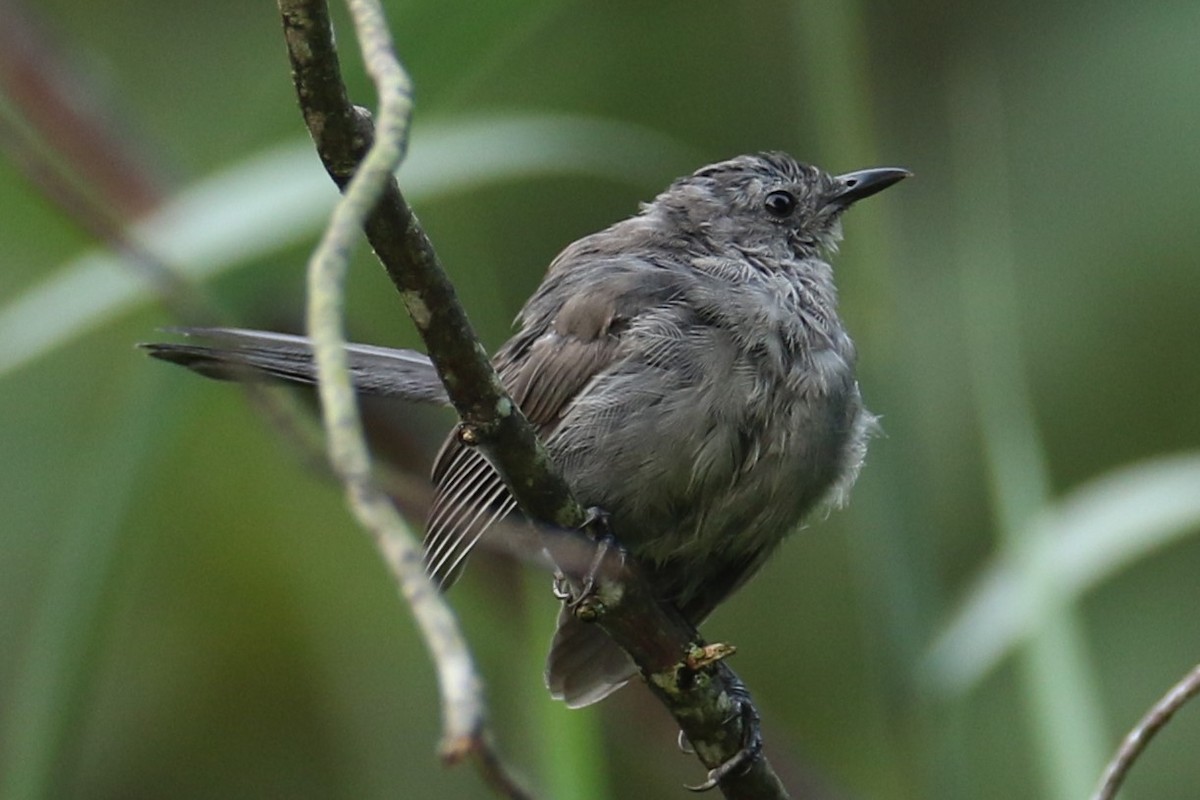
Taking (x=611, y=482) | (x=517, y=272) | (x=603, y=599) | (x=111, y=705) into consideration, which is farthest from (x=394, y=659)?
(x=603, y=599)

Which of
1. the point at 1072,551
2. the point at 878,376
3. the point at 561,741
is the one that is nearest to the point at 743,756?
the point at 561,741

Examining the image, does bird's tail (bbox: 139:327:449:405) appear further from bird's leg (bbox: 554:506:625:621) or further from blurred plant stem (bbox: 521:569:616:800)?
blurred plant stem (bbox: 521:569:616:800)

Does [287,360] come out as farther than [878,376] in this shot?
No

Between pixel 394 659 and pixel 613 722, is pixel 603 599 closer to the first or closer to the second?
pixel 613 722

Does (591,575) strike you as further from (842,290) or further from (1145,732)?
(842,290)

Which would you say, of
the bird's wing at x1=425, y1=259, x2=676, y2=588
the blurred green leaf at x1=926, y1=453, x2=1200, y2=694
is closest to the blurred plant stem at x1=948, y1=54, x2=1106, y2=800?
the blurred green leaf at x1=926, y1=453, x2=1200, y2=694

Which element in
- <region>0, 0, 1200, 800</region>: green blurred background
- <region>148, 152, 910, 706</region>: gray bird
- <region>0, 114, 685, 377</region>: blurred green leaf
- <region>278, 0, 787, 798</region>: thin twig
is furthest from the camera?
<region>0, 0, 1200, 800</region>: green blurred background
